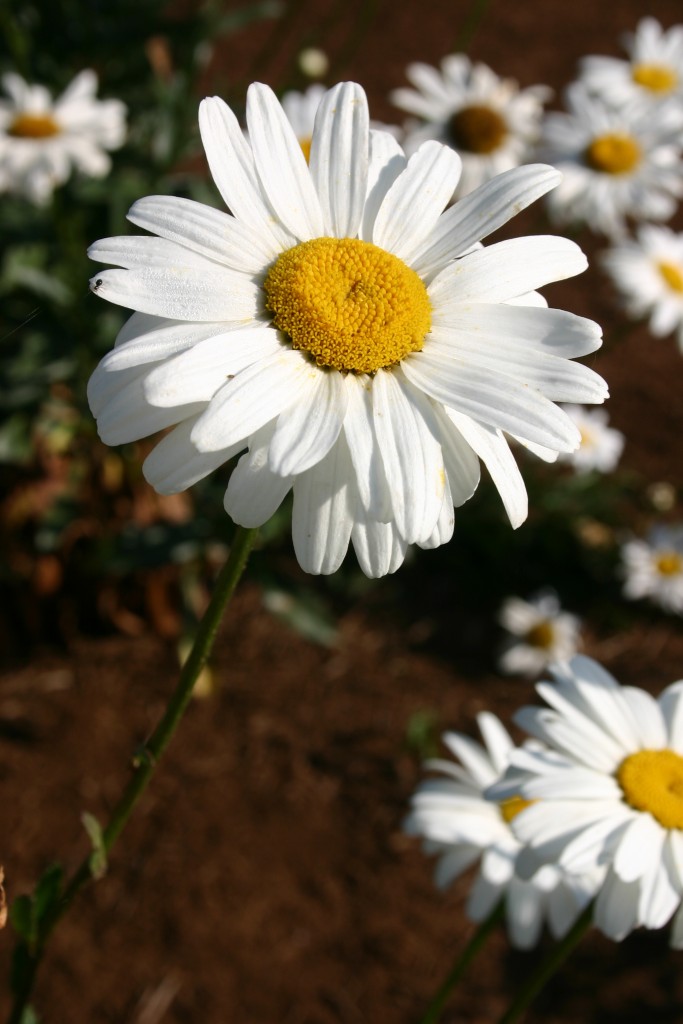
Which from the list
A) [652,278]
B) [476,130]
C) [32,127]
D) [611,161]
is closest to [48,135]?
[32,127]

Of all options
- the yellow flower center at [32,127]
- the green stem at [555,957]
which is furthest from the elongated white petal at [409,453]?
the yellow flower center at [32,127]

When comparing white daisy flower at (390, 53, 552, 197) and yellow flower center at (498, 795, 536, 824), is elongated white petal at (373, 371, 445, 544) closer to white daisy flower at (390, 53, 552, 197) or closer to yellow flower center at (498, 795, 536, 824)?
yellow flower center at (498, 795, 536, 824)

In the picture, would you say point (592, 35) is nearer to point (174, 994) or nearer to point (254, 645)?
point (254, 645)

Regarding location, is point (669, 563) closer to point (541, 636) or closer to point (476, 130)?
point (541, 636)

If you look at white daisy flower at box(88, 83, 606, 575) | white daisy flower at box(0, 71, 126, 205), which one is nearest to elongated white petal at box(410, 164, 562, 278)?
white daisy flower at box(88, 83, 606, 575)

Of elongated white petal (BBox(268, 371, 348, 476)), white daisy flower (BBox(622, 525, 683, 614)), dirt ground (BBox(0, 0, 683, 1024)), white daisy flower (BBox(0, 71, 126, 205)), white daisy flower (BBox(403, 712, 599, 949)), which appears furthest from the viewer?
white daisy flower (BBox(622, 525, 683, 614))

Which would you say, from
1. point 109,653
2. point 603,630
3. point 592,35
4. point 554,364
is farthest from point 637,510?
point 592,35

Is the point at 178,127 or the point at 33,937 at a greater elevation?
the point at 178,127
